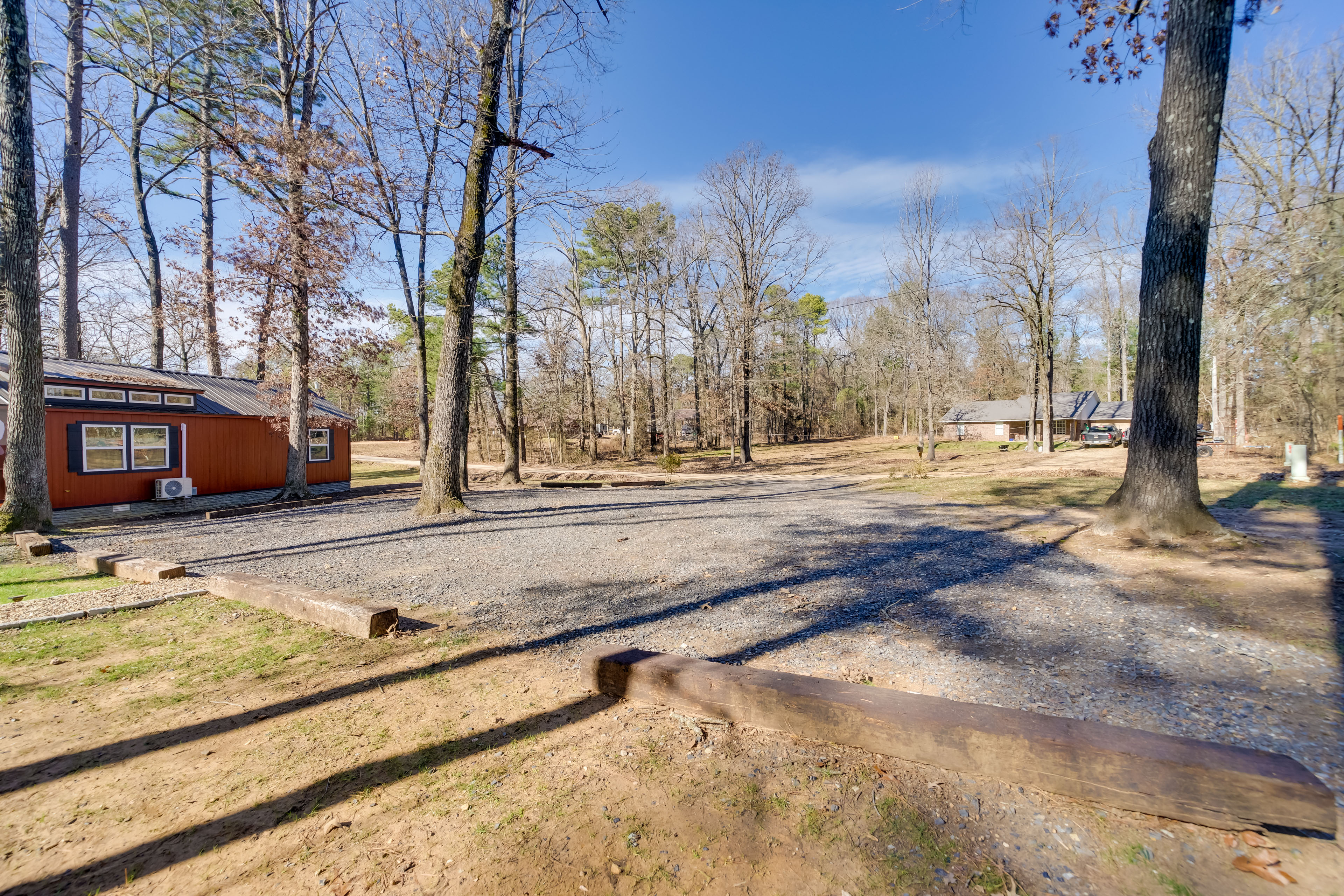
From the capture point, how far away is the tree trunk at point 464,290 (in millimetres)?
8023

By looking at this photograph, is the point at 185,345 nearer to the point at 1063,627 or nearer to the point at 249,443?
the point at 249,443

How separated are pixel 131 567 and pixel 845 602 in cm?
692

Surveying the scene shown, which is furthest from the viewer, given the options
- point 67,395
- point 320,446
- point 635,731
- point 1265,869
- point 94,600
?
point 320,446

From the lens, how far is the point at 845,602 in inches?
162

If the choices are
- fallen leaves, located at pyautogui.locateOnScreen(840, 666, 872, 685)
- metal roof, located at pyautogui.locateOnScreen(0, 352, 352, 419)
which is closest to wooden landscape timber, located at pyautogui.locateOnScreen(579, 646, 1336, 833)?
fallen leaves, located at pyautogui.locateOnScreen(840, 666, 872, 685)

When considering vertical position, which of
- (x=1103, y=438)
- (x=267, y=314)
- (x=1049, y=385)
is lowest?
(x=1103, y=438)

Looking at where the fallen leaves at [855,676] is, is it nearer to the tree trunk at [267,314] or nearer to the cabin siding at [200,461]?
the tree trunk at [267,314]

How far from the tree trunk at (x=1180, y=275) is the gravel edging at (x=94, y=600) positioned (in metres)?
9.32

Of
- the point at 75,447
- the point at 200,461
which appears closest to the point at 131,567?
the point at 75,447

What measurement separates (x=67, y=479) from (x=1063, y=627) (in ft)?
58.6

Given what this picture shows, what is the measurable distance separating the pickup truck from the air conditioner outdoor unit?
140 ft

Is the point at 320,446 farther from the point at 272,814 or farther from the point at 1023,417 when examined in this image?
the point at 1023,417

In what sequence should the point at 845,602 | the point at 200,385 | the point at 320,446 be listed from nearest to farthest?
the point at 845,602 < the point at 200,385 < the point at 320,446

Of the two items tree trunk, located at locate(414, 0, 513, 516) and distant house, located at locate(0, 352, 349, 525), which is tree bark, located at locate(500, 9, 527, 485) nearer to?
tree trunk, located at locate(414, 0, 513, 516)
